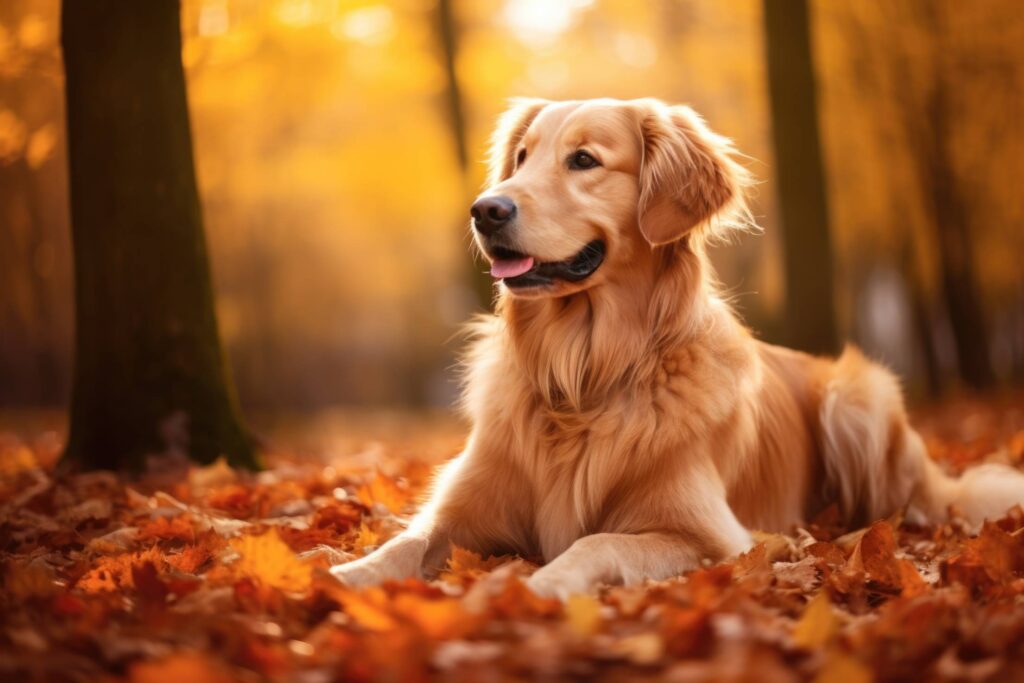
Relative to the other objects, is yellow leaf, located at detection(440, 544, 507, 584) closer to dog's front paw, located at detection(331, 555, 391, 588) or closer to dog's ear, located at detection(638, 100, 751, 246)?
dog's front paw, located at detection(331, 555, 391, 588)

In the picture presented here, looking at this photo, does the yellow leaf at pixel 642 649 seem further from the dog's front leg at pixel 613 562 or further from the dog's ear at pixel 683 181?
the dog's ear at pixel 683 181

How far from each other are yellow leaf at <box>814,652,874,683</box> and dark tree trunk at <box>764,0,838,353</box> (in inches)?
273

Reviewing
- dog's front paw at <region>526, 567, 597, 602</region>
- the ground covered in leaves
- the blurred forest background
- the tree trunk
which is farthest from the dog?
the blurred forest background

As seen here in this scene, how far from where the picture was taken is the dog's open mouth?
3.63 meters

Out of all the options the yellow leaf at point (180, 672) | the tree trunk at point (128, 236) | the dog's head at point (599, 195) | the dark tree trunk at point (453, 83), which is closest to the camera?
the yellow leaf at point (180, 672)

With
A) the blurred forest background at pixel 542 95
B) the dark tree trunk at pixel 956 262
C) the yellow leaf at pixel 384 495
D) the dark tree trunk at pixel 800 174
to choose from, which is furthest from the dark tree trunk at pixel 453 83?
the yellow leaf at pixel 384 495

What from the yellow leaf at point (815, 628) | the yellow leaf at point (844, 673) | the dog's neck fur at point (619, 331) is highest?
the dog's neck fur at point (619, 331)

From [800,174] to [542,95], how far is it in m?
5.79

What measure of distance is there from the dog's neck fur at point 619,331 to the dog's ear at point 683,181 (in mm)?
129

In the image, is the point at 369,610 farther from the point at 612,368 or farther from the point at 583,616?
the point at 612,368

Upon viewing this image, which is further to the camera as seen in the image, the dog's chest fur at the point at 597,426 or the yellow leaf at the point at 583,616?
the dog's chest fur at the point at 597,426

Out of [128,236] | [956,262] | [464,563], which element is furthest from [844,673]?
[956,262]

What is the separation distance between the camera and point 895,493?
4.43 meters

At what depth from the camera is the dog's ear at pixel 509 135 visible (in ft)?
14.2
